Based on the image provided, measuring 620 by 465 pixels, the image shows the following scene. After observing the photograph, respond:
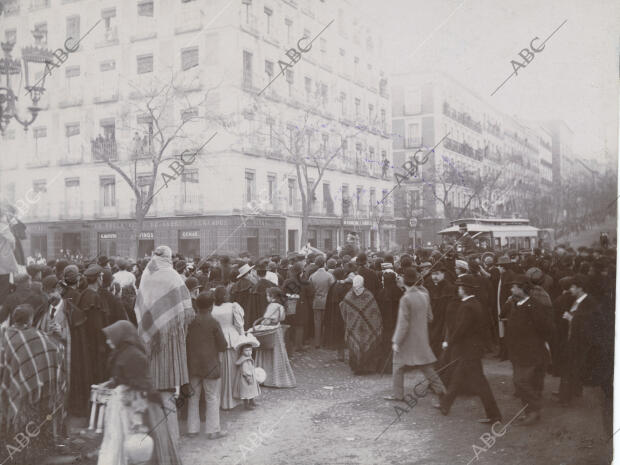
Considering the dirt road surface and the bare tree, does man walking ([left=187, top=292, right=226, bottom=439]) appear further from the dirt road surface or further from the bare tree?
the bare tree

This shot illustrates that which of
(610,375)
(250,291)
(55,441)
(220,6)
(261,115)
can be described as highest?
(220,6)

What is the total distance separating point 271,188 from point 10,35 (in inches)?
150

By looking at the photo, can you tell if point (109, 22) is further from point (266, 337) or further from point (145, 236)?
point (266, 337)

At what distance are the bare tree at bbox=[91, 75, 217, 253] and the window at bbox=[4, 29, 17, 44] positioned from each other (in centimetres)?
172

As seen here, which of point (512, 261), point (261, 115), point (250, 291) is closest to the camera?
point (261, 115)

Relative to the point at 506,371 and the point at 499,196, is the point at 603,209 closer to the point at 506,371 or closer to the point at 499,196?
the point at 506,371

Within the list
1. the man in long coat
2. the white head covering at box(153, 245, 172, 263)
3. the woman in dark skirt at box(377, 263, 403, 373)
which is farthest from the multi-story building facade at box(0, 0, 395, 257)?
the man in long coat

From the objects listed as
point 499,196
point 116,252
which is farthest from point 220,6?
point 499,196

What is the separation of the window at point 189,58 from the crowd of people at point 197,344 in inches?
99.5

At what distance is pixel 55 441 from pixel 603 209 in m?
6.35

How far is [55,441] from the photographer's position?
17.8 ft

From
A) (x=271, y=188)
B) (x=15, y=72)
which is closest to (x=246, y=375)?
(x=271, y=188)

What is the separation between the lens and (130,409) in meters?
4.35

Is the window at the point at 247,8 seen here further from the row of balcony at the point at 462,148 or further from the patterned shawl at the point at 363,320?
the patterned shawl at the point at 363,320
